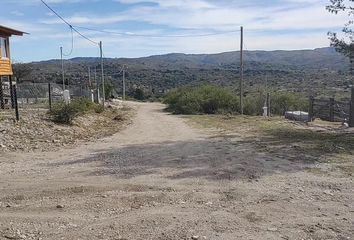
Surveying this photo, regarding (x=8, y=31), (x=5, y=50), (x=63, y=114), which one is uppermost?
(x=8, y=31)

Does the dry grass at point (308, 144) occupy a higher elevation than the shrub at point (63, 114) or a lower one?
lower

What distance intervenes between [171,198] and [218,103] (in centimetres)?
3102

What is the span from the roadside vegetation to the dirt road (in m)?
26.2

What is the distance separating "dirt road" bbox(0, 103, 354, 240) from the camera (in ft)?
20.5

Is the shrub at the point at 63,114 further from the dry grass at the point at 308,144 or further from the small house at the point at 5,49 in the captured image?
the small house at the point at 5,49

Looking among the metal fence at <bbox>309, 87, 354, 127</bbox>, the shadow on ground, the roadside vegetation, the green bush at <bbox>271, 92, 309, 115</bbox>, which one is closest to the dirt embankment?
the shadow on ground

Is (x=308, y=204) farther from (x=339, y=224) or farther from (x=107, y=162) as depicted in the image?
(x=107, y=162)

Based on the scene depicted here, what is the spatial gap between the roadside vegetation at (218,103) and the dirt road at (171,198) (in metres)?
26.2

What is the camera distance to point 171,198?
7.79 meters

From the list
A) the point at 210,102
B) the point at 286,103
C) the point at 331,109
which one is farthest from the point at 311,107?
the point at 286,103

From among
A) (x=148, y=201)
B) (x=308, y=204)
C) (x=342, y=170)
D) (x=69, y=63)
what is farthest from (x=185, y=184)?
(x=69, y=63)

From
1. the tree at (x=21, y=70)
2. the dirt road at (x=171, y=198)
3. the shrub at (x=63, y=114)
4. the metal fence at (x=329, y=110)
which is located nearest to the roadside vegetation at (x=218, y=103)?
the metal fence at (x=329, y=110)

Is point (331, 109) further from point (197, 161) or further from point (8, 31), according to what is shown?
point (8, 31)

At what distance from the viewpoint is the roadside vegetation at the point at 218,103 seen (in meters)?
38.6
